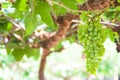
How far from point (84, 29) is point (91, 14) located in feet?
0.20

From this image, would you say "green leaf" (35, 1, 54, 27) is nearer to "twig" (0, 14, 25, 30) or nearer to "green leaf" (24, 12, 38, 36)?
"green leaf" (24, 12, 38, 36)

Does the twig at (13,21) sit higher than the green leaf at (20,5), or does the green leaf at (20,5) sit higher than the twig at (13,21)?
the twig at (13,21)

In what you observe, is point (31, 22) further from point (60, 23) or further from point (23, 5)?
point (60, 23)

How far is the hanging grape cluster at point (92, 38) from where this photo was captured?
839 mm

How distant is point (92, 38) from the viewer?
33.2 inches

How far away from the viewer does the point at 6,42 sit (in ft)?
5.58

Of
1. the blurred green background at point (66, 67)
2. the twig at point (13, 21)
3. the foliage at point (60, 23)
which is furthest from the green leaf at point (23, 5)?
the blurred green background at point (66, 67)

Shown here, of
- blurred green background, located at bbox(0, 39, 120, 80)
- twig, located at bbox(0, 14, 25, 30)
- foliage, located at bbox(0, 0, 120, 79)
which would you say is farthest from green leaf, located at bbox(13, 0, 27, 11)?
blurred green background, located at bbox(0, 39, 120, 80)

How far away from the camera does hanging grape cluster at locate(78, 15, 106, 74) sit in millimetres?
839

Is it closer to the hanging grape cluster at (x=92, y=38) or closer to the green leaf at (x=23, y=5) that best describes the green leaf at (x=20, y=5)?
the green leaf at (x=23, y=5)

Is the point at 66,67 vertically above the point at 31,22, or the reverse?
the point at 66,67

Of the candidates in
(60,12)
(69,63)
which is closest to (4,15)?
(60,12)

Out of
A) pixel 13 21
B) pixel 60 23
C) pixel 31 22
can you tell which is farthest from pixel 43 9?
pixel 13 21

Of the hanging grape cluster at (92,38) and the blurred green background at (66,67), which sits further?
the blurred green background at (66,67)
